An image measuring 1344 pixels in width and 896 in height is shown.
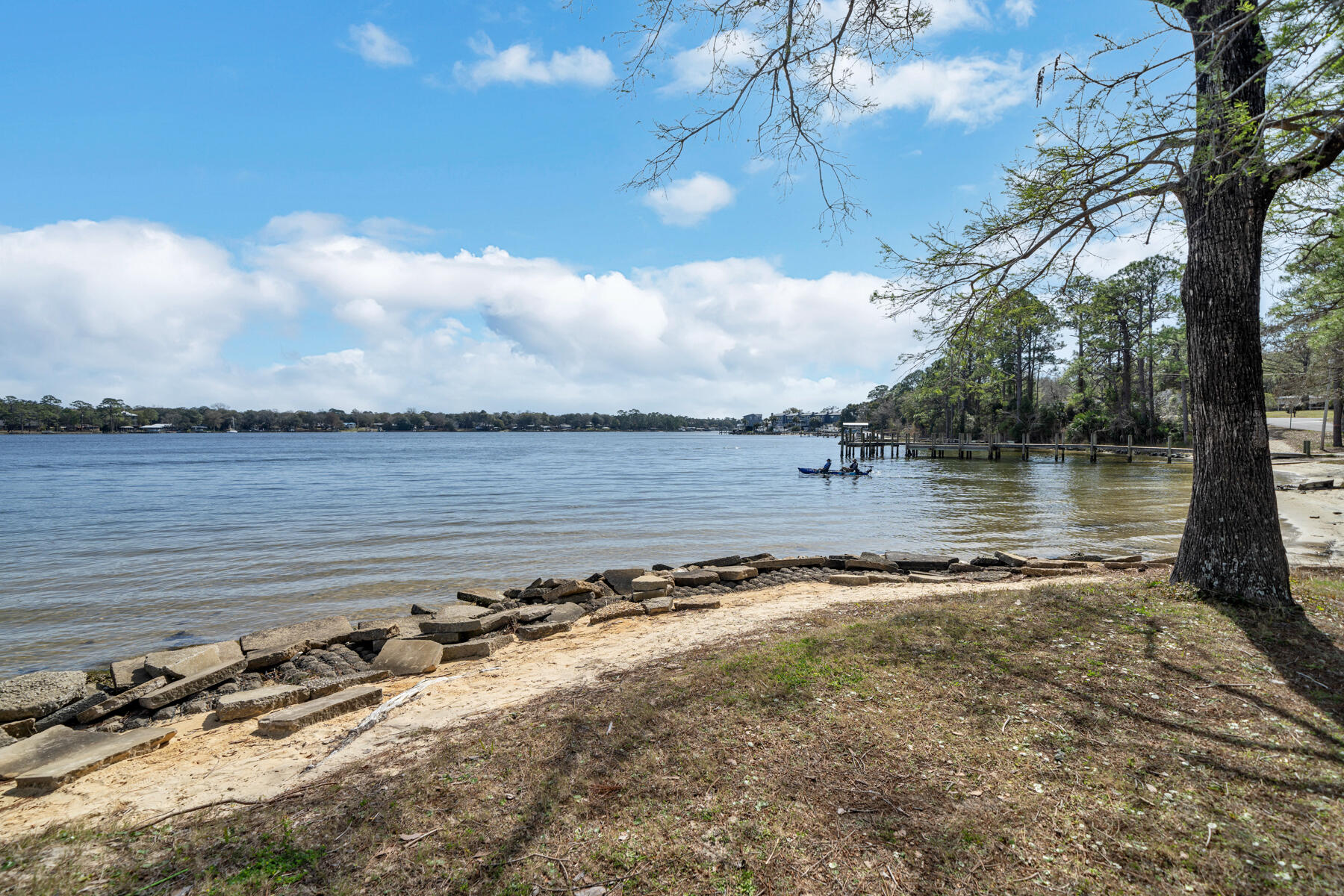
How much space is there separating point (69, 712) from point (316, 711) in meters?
3.23

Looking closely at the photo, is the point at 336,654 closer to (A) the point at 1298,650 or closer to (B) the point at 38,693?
(B) the point at 38,693

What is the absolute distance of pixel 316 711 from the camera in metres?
5.12

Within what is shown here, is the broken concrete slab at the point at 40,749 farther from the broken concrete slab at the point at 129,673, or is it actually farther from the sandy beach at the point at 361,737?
the broken concrete slab at the point at 129,673

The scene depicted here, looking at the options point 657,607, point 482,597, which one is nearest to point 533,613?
point 482,597

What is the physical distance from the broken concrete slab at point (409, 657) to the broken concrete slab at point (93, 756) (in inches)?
74.4

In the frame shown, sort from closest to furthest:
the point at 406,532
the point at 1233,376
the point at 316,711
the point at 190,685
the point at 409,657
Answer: the point at 316,711, the point at 1233,376, the point at 190,685, the point at 409,657, the point at 406,532

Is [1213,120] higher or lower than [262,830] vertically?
higher

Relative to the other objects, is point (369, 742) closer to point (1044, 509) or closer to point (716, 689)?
point (716, 689)

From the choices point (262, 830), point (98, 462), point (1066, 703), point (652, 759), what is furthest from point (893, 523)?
point (98, 462)

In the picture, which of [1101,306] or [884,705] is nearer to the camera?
[884,705]

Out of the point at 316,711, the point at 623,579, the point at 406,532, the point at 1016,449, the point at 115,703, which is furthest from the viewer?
the point at 1016,449

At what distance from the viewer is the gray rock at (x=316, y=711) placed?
4.93 metres

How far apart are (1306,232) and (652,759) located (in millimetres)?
9620

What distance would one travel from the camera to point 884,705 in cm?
414
